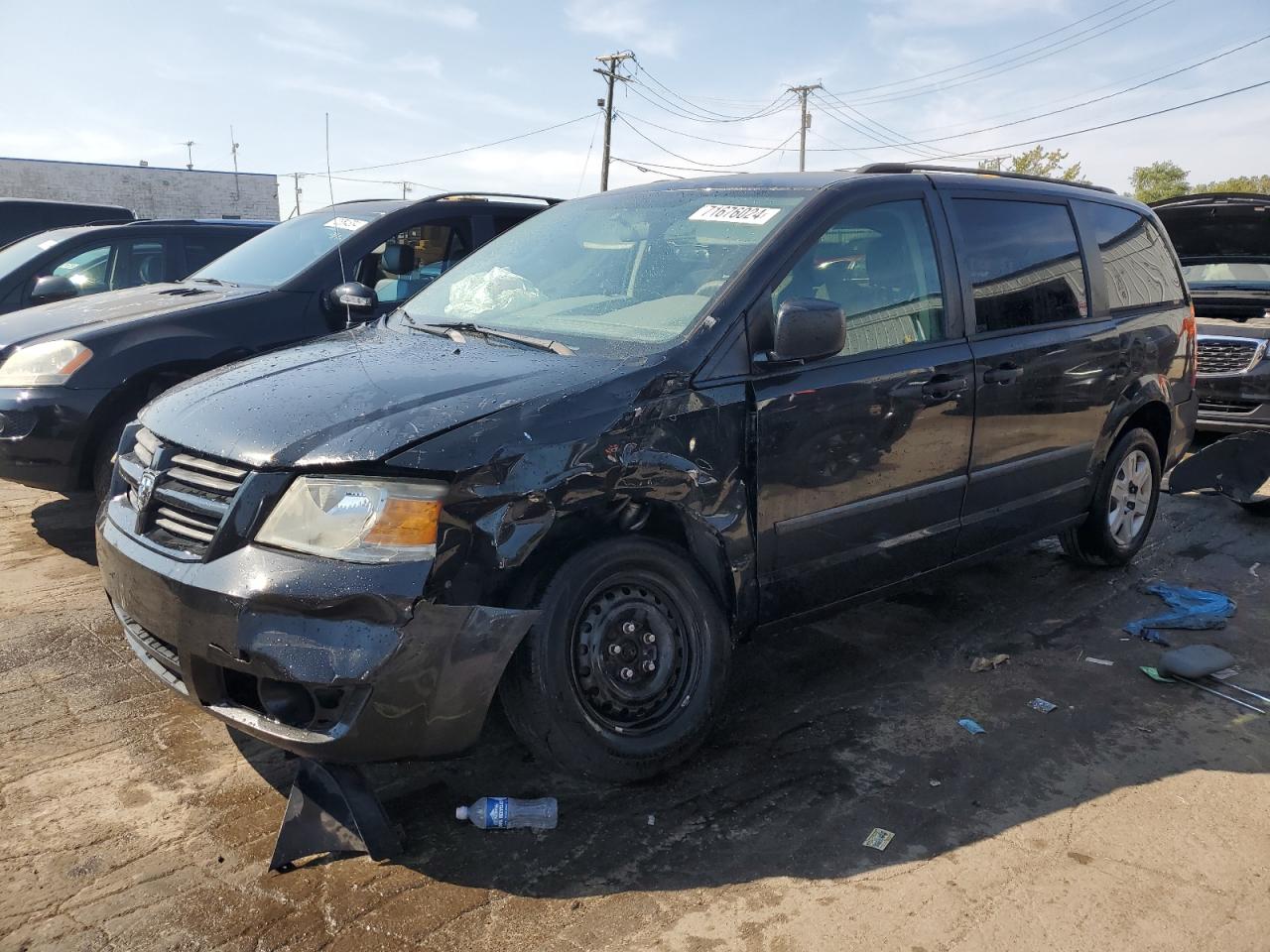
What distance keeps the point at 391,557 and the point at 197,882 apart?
1.02 metres

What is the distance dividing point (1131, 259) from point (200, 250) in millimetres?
6606

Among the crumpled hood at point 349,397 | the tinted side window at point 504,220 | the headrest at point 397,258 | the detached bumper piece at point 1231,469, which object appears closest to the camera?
the crumpled hood at point 349,397

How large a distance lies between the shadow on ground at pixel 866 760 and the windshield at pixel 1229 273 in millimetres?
5272

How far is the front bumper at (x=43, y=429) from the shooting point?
488cm

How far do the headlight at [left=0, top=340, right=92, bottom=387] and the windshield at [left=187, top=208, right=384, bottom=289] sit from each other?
115 cm

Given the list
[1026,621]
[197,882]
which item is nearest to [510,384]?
[197,882]

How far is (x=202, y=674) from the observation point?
2625 millimetres

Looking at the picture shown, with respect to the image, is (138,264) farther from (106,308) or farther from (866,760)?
(866,760)

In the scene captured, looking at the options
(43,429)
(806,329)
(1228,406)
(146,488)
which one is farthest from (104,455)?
(1228,406)

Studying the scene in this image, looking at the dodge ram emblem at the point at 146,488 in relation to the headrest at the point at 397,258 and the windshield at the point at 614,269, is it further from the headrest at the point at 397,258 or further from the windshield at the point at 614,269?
the headrest at the point at 397,258

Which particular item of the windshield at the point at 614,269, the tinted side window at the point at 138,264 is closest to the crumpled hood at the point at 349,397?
the windshield at the point at 614,269

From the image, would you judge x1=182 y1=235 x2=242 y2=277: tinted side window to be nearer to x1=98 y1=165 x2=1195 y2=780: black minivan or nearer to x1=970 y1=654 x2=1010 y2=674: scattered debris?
x1=98 y1=165 x2=1195 y2=780: black minivan

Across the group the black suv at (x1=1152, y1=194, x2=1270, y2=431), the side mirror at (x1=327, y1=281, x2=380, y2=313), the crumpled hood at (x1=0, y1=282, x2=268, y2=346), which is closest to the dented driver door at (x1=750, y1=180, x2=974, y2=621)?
the side mirror at (x1=327, y1=281, x2=380, y2=313)

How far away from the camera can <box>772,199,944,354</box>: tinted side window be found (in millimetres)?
3420
